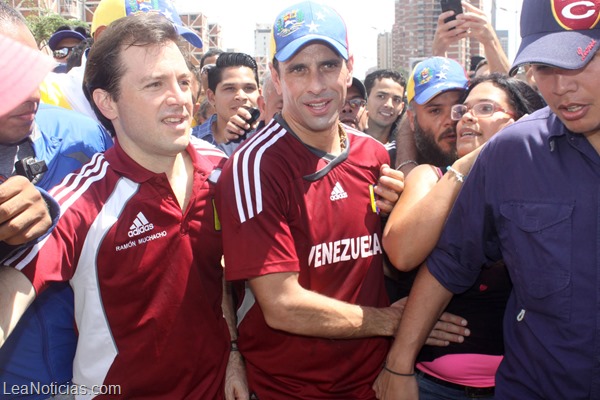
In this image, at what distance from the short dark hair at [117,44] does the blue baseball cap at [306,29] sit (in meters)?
0.51

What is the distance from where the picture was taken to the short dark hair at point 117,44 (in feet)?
7.82

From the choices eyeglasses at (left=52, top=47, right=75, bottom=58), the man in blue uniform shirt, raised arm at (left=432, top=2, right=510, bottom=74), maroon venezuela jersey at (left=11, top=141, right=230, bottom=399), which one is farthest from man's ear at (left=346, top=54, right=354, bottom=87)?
eyeglasses at (left=52, top=47, right=75, bottom=58)

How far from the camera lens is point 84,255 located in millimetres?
2164

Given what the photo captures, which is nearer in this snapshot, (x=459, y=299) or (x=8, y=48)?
(x=8, y=48)

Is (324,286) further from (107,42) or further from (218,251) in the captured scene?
(107,42)

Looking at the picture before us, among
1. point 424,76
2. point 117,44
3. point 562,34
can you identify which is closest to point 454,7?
point 424,76

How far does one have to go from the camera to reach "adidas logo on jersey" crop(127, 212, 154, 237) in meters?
2.26

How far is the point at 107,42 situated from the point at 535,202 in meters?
1.85

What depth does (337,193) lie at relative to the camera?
2502 millimetres

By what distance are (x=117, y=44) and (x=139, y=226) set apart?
783 millimetres

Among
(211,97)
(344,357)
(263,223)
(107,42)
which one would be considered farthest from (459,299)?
(211,97)

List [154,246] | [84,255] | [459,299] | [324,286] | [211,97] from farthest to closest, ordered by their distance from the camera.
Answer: [211,97] → [459,299] → [324,286] → [154,246] → [84,255]

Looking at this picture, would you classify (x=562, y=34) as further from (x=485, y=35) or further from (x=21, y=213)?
(x=485, y=35)

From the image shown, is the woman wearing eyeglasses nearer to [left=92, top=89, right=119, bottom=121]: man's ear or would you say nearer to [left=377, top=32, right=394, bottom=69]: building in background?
[left=92, top=89, right=119, bottom=121]: man's ear
